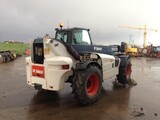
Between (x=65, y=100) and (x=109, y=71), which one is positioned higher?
(x=109, y=71)

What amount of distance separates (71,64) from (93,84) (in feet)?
3.96

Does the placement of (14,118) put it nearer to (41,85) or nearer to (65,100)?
(41,85)

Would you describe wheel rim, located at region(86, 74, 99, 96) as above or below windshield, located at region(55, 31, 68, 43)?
below

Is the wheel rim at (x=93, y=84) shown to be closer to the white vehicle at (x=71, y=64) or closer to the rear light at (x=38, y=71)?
the white vehicle at (x=71, y=64)

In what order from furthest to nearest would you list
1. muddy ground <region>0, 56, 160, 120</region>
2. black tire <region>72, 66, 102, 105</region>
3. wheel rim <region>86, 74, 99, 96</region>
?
wheel rim <region>86, 74, 99, 96</region> < black tire <region>72, 66, 102, 105</region> < muddy ground <region>0, 56, 160, 120</region>

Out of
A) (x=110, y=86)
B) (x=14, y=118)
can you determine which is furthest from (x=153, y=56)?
(x=14, y=118)

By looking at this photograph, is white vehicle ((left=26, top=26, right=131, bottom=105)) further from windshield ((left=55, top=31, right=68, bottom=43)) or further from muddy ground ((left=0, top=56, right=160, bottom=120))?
muddy ground ((left=0, top=56, right=160, bottom=120))

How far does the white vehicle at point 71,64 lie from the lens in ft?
21.3

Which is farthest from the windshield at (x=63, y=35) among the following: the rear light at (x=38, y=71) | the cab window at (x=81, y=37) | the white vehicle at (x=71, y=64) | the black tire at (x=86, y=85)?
the black tire at (x=86, y=85)

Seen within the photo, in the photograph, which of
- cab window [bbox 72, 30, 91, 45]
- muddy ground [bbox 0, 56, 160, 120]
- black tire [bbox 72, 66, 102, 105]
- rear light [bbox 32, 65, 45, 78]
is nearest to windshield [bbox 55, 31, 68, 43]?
cab window [bbox 72, 30, 91, 45]

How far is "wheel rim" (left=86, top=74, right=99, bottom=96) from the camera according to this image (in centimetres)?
714

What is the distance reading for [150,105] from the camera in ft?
22.2

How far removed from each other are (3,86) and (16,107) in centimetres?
343

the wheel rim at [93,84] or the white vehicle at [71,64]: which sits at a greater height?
the white vehicle at [71,64]
